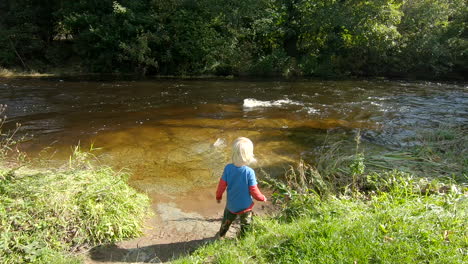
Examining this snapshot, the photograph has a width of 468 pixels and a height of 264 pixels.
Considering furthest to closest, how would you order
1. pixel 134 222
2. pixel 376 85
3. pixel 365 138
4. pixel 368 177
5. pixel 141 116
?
1. pixel 376 85
2. pixel 141 116
3. pixel 365 138
4. pixel 368 177
5. pixel 134 222

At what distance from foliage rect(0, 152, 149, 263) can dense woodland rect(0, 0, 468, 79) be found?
15.8 meters

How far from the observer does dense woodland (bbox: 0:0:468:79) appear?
61.6 ft

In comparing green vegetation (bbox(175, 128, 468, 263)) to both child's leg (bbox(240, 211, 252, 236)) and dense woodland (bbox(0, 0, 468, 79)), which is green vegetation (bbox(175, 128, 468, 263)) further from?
dense woodland (bbox(0, 0, 468, 79))

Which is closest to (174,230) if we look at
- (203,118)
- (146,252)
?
(146,252)

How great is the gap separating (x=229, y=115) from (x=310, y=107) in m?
3.28

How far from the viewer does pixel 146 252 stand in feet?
12.4

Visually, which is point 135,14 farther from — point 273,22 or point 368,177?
point 368,177

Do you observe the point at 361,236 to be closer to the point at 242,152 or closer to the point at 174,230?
the point at 242,152

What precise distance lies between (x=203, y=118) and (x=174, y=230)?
5914 mm

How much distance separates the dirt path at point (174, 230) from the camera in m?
3.69

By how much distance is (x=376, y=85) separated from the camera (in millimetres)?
16469

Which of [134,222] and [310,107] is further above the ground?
[310,107]

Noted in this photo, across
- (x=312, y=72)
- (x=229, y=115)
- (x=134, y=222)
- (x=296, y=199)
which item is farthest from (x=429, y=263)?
(x=312, y=72)

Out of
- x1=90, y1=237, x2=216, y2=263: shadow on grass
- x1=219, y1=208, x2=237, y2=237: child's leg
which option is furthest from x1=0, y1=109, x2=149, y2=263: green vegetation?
x1=219, y1=208, x2=237, y2=237: child's leg
